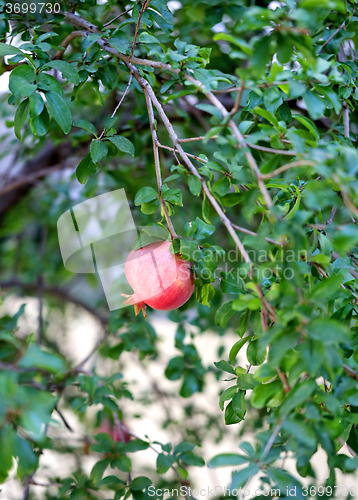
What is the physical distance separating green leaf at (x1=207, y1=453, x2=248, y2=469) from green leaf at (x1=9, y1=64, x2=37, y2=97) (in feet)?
1.34

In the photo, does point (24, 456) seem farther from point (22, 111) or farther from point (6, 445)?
point (22, 111)

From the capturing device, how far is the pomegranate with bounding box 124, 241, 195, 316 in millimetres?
501

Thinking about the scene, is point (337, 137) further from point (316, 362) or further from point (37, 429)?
point (37, 429)

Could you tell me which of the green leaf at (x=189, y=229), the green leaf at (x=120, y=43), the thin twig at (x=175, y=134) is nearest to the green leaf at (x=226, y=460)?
the thin twig at (x=175, y=134)

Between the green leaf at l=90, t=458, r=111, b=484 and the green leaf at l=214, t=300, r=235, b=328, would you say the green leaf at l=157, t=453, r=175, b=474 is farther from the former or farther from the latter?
the green leaf at l=214, t=300, r=235, b=328

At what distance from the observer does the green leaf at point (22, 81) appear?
463 mm

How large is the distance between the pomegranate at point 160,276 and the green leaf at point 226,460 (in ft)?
0.69

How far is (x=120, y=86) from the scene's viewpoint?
72cm

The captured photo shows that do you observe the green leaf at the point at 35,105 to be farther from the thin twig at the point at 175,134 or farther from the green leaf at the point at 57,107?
the thin twig at the point at 175,134

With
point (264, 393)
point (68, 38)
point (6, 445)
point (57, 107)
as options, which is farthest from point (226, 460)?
point (68, 38)

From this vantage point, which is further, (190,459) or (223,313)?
(190,459)

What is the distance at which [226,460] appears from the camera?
337 mm

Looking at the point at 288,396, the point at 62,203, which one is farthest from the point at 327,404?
the point at 62,203

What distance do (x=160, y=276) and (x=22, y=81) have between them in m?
0.27
